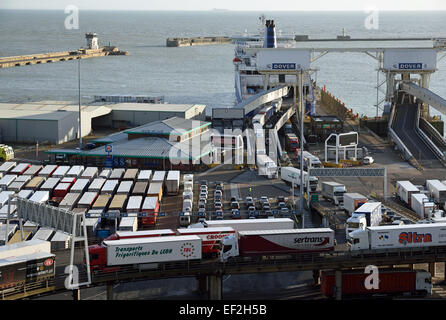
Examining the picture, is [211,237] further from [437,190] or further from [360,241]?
[437,190]

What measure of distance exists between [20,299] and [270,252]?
275 inches

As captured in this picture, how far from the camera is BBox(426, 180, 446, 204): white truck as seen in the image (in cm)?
2898

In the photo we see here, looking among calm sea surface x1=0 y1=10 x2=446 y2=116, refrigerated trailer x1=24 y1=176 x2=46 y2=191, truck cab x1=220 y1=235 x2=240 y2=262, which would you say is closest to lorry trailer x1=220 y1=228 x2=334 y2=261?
truck cab x1=220 y1=235 x2=240 y2=262

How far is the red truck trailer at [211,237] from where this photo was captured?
21219 mm

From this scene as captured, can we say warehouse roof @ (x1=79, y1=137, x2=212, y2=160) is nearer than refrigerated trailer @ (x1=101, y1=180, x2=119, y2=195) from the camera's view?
No

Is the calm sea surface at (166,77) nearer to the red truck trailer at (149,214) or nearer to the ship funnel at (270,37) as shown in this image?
the ship funnel at (270,37)

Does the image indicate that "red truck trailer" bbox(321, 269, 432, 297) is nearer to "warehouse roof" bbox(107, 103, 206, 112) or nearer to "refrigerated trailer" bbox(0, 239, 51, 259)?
"refrigerated trailer" bbox(0, 239, 51, 259)

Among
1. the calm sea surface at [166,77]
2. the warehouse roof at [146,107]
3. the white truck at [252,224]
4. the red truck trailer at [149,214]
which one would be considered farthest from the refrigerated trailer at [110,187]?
the calm sea surface at [166,77]

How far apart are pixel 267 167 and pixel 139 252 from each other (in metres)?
14.4

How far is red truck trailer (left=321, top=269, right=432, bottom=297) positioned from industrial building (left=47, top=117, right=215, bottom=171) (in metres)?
15.2

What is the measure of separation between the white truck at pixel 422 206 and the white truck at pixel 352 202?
2.09 meters

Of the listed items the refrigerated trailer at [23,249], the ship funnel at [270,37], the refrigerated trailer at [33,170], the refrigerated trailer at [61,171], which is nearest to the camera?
the refrigerated trailer at [23,249]

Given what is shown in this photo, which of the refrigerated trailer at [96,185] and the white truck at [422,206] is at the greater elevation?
the refrigerated trailer at [96,185]
